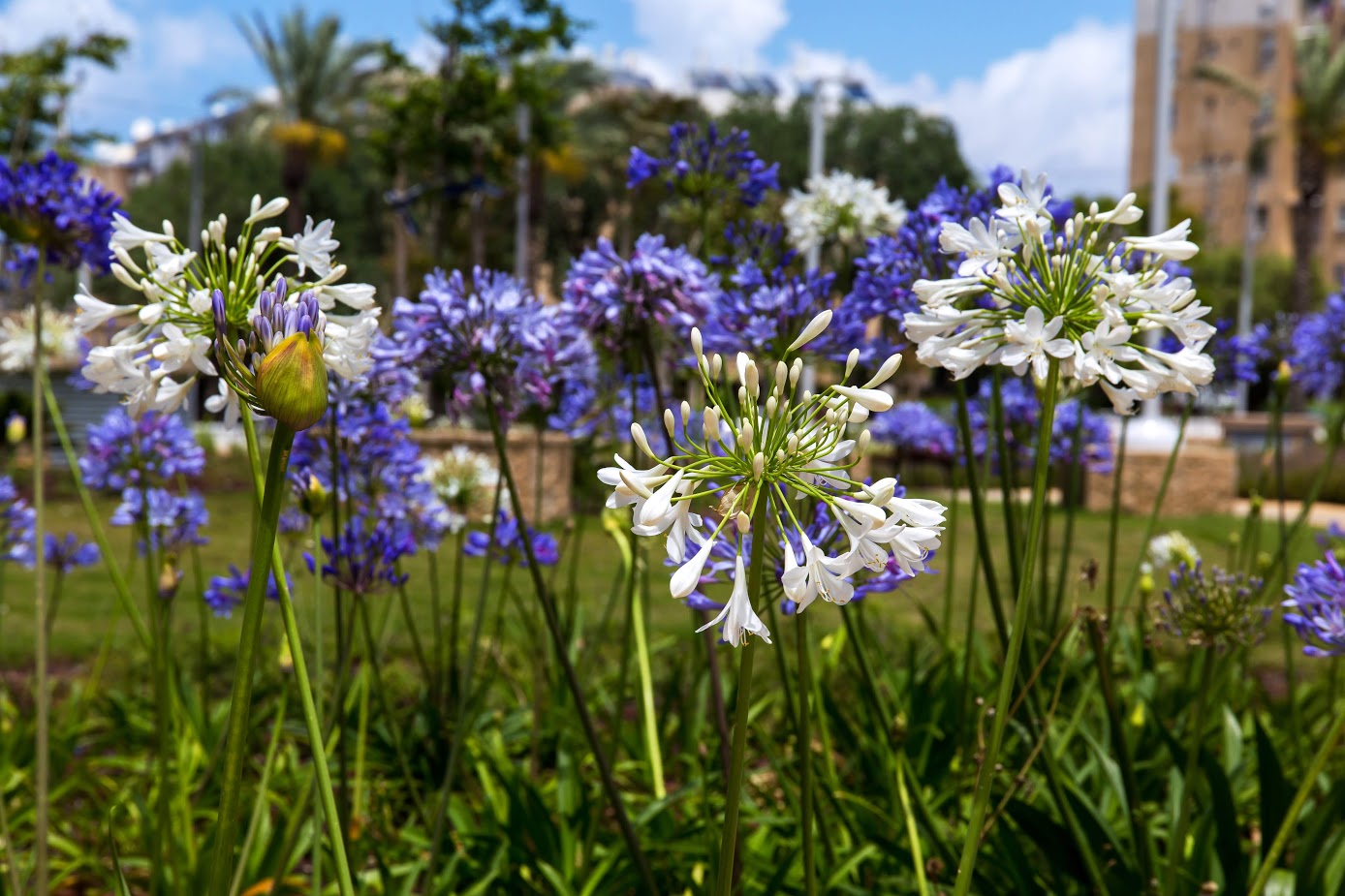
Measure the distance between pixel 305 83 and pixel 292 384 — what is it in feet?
96.8

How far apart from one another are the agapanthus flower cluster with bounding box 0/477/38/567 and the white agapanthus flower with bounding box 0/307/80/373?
14.7 inches

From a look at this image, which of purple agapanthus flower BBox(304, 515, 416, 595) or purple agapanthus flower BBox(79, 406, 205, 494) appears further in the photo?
purple agapanthus flower BBox(79, 406, 205, 494)

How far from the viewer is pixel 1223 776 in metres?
2.20

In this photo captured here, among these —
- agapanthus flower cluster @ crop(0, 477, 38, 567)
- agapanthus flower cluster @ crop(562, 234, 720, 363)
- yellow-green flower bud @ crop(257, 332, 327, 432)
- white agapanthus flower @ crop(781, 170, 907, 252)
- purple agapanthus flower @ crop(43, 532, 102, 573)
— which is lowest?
purple agapanthus flower @ crop(43, 532, 102, 573)

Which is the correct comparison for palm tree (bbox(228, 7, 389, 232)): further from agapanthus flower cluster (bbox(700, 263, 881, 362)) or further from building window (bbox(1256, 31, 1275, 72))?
building window (bbox(1256, 31, 1275, 72))

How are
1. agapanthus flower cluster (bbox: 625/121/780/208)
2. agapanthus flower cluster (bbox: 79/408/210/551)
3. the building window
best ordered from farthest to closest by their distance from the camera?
the building window
agapanthus flower cluster (bbox: 79/408/210/551)
agapanthus flower cluster (bbox: 625/121/780/208)

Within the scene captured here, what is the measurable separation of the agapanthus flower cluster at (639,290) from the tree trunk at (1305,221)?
29294 millimetres

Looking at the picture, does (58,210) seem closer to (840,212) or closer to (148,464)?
(148,464)

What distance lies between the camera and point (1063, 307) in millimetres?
1311

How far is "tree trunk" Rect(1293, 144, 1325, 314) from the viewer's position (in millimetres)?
28778

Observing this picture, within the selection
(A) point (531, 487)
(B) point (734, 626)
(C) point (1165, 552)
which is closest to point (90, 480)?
(B) point (734, 626)

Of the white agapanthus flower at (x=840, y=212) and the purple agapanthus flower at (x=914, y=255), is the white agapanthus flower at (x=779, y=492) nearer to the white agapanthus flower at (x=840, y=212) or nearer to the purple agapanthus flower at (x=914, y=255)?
the purple agapanthus flower at (x=914, y=255)

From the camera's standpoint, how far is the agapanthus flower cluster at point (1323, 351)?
141 inches

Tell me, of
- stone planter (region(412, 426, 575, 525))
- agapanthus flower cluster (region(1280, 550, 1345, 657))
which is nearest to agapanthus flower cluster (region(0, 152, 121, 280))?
agapanthus flower cluster (region(1280, 550, 1345, 657))
